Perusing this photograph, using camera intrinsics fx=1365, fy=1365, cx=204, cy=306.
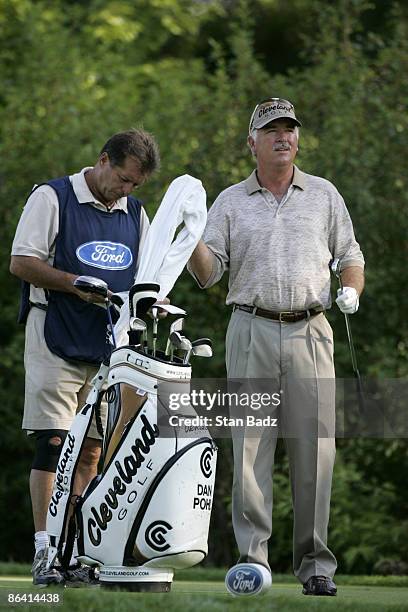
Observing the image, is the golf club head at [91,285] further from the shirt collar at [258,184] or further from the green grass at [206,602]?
the green grass at [206,602]

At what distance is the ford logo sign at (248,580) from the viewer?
522 cm

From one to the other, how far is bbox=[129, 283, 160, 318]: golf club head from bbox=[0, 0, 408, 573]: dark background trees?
4468 mm

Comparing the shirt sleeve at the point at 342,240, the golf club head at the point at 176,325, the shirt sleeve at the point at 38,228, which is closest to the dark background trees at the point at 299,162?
the shirt sleeve at the point at 342,240

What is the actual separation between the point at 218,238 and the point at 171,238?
35 centimetres

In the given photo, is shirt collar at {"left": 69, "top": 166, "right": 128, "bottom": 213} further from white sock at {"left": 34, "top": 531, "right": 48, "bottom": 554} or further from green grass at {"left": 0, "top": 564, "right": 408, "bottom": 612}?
green grass at {"left": 0, "top": 564, "right": 408, "bottom": 612}

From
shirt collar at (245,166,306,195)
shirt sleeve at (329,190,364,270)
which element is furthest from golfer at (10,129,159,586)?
shirt sleeve at (329,190,364,270)

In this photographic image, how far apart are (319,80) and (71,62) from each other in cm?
262

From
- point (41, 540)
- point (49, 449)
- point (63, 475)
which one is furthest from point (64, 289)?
point (41, 540)

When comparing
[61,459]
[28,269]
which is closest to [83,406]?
[61,459]

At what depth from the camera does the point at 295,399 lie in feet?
18.3

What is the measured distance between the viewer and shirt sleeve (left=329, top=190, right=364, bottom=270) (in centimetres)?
575

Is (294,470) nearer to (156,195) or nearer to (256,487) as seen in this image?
(256,487)

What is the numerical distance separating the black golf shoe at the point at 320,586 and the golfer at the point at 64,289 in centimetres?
104

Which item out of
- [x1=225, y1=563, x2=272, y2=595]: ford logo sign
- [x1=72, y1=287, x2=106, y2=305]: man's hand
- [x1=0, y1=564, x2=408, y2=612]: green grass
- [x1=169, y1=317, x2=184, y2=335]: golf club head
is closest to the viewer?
[x1=0, y1=564, x2=408, y2=612]: green grass
